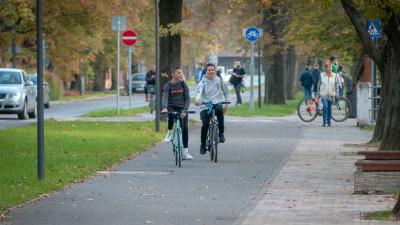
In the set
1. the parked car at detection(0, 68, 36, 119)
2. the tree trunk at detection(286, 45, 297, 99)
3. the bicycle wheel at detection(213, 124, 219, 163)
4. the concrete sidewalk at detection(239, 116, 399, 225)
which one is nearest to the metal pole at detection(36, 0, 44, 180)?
the concrete sidewalk at detection(239, 116, 399, 225)

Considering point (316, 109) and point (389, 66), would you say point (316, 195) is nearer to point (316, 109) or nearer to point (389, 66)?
point (389, 66)

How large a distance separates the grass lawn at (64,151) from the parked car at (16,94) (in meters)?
4.60

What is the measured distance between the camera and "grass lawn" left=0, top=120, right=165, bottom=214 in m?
15.3

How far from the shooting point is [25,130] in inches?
1097

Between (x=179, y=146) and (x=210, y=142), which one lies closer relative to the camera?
(x=179, y=146)

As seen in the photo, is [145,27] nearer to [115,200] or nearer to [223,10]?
[223,10]

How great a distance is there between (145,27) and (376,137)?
171 ft

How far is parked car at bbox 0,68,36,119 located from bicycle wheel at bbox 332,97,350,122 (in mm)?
9613

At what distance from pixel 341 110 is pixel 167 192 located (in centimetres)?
2072

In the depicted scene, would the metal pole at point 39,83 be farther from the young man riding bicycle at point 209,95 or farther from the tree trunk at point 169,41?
the tree trunk at point 169,41

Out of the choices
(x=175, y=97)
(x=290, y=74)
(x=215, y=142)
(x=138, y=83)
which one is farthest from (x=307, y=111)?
(x=138, y=83)

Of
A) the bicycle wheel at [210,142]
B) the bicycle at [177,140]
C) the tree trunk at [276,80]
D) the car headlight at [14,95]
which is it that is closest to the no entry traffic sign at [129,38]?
the car headlight at [14,95]

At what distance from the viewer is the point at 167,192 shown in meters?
15.1

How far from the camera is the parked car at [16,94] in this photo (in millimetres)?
36594
